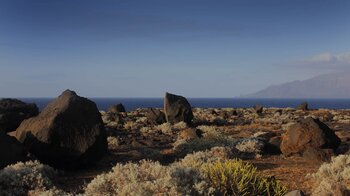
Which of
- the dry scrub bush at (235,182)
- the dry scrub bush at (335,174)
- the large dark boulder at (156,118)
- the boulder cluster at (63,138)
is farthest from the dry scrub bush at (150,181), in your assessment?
the large dark boulder at (156,118)

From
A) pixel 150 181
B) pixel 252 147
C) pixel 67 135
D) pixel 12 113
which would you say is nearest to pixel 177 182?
pixel 150 181

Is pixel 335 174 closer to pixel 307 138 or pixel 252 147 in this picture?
pixel 307 138

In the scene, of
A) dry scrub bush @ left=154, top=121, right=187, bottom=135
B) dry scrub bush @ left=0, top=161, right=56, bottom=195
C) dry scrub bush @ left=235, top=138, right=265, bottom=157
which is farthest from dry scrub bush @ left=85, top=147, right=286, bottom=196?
dry scrub bush @ left=154, top=121, right=187, bottom=135

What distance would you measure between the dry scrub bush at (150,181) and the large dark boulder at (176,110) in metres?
28.7

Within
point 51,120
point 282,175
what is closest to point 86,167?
point 51,120

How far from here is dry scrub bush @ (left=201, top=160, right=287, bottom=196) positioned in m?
10.6

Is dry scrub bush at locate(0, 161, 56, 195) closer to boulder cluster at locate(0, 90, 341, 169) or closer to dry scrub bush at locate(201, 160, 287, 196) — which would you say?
Result: boulder cluster at locate(0, 90, 341, 169)

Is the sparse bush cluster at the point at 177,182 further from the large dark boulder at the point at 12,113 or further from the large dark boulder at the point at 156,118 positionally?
the large dark boulder at the point at 156,118

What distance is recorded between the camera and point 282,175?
586 inches

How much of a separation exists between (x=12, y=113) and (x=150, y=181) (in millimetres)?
23439

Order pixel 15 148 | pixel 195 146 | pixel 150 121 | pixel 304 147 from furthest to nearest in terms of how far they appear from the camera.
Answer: pixel 150 121 → pixel 195 146 → pixel 304 147 → pixel 15 148

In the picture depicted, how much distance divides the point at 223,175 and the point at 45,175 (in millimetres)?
7165

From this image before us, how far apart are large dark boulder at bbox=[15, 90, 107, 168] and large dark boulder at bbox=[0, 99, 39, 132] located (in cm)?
1111

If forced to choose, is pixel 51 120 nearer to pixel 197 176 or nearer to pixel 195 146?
pixel 195 146
